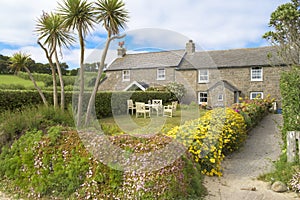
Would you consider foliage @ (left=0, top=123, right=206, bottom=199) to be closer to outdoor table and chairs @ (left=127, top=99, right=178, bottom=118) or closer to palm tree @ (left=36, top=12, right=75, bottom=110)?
palm tree @ (left=36, top=12, right=75, bottom=110)

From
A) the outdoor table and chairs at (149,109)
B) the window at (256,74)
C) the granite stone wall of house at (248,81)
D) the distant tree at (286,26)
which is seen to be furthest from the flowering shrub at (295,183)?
the window at (256,74)

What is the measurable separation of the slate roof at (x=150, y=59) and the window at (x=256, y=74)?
1664 cm

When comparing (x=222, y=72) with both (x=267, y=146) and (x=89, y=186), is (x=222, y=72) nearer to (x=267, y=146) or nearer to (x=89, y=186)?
(x=267, y=146)

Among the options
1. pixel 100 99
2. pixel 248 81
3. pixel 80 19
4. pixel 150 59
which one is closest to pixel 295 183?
pixel 150 59

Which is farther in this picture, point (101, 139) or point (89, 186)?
point (101, 139)

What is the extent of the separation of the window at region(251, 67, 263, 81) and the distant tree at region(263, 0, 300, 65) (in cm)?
762

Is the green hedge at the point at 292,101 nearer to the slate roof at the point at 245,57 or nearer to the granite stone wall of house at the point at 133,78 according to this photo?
the granite stone wall of house at the point at 133,78

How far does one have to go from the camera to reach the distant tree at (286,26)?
13.7 meters

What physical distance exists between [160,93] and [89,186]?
→ 572 inches

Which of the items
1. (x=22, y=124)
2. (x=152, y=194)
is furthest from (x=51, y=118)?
(x=152, y=194)

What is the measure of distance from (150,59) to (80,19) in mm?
2365

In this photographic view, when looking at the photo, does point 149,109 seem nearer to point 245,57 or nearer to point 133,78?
point 133,78

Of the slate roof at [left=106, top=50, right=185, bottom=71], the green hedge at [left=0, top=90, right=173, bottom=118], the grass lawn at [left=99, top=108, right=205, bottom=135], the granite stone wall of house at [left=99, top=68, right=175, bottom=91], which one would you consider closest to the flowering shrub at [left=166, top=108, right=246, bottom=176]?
the grass lawn at [left=99, top=108, right=205, bottom=135]

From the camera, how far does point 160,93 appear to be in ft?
60.8
